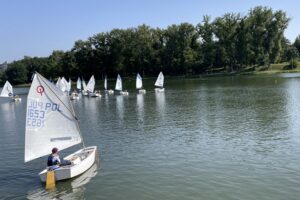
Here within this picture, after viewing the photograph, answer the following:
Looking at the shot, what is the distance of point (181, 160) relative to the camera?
29.2 metres

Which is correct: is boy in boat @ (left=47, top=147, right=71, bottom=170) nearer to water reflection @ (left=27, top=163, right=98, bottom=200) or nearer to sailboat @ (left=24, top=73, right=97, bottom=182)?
sailboat @ (left=24, top=73, right=97, bottom=182)

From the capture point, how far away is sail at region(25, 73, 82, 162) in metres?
26.8

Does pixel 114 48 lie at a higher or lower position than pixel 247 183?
higher

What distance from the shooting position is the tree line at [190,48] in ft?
509

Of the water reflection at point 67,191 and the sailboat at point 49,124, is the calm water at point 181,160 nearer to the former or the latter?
the water reflection at point 67,191

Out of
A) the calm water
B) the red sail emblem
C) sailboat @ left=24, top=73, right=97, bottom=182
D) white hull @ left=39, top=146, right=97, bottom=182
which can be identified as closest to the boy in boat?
white hull @ left=39, top=146, right=97, bottom=182

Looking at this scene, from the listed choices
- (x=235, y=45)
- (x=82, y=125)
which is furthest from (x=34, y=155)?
(x=235, y=45)

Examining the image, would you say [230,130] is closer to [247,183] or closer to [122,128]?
[122,128]

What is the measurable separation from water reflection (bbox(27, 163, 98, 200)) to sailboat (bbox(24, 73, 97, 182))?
520mm

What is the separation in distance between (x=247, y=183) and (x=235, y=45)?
141 meters

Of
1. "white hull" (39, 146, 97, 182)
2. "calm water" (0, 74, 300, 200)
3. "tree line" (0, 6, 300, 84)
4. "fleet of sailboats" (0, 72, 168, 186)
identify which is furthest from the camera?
"tree line" (0, 6, 300, 84)

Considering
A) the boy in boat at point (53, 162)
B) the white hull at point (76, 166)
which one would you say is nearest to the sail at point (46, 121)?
the white hull at point (76, 166)

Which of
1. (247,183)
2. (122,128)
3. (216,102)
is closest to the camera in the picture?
(247,183)

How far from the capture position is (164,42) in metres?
180
